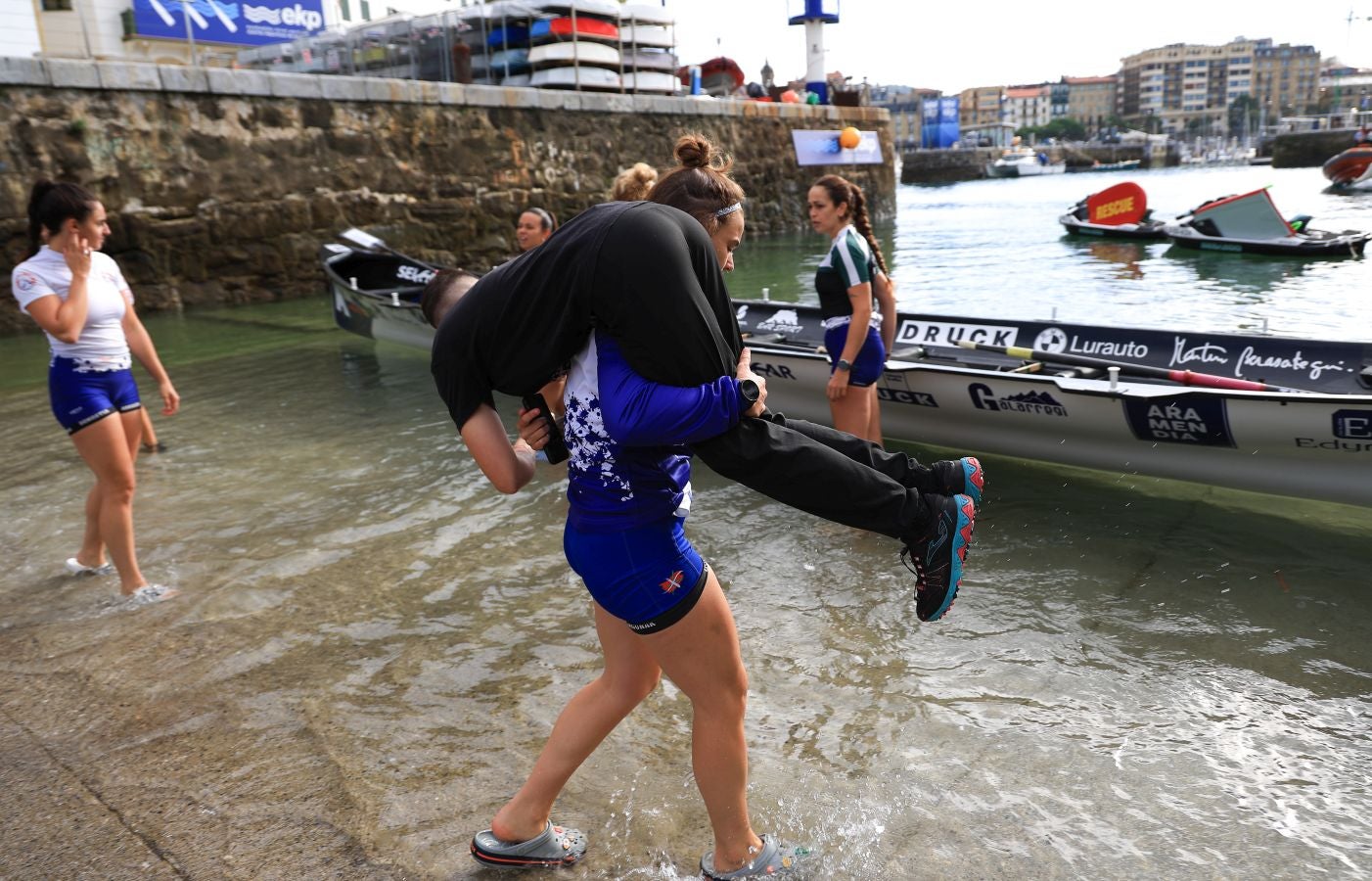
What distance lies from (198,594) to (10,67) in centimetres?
1362

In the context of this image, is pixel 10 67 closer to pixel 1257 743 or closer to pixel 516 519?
pixel 516 519

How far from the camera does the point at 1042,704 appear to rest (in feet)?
12.7

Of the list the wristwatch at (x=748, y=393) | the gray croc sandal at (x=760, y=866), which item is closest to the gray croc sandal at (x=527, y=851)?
the gray croc sandal at (x=760, y=866)

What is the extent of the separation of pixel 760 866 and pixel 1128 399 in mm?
4183

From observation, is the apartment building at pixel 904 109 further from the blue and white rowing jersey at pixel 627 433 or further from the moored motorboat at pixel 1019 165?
the blue and white rowing jersey at pixel 627 433

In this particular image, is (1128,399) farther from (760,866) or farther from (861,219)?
(760,866)

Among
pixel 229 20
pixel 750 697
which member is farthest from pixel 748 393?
pixel 229 20

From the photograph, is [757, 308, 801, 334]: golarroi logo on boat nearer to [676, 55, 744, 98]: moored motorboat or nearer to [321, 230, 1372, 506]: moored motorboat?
[321, 230, 1372, 506]: moored motorboat

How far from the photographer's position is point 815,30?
35688 mm

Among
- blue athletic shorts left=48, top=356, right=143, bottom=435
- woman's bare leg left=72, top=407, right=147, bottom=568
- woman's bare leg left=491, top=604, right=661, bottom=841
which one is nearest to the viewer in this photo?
woman's bare leg left=491, top=604, right=661, bottom=841

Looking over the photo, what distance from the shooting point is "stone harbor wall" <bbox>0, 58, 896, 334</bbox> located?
15266 millimetres

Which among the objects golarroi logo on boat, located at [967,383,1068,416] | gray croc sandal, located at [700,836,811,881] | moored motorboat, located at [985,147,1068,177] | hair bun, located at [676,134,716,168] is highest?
hair bun, located at [676,134,716,168]

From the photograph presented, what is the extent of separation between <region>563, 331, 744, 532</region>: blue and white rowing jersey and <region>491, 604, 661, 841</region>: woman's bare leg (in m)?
0.39

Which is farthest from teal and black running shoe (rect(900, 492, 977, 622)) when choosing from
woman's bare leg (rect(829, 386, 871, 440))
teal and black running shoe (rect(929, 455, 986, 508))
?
woman's bare leg (rect(829, 386, 871, 440))
